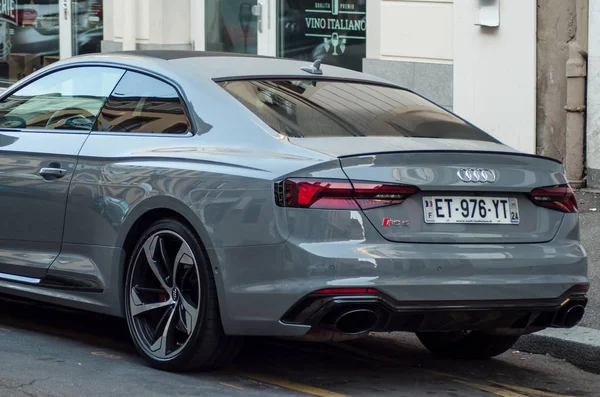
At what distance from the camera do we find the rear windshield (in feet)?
19.5

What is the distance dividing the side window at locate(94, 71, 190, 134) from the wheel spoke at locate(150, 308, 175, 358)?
2.84 ft

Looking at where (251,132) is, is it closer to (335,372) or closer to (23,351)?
(335,372)

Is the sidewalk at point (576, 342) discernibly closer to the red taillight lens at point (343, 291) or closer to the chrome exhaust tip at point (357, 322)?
the chrome exhaust tip at point (357, 322)

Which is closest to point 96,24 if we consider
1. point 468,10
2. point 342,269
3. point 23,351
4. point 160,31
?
point 160,31

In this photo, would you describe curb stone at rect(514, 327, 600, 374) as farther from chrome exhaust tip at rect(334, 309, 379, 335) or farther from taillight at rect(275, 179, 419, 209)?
taillight at rect(275, 179, 419, 209)

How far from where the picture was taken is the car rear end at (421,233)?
539 centimetres

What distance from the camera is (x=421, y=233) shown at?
18.1 feet

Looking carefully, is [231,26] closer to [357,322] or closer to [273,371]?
[273,371]

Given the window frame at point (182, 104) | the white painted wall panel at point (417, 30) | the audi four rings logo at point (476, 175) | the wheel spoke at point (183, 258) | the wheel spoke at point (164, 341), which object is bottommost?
the wheel spoke at point (164, 341)

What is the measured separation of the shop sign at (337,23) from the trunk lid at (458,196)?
8.96 meters

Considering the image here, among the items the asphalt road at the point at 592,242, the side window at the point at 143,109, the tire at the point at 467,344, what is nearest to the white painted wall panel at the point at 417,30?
the asphalt road at the point at 592,242

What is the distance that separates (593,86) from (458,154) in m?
6.36

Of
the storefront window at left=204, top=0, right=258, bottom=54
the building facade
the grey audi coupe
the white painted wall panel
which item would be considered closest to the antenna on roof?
the grey audi coupe

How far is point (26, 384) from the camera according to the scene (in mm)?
5641
